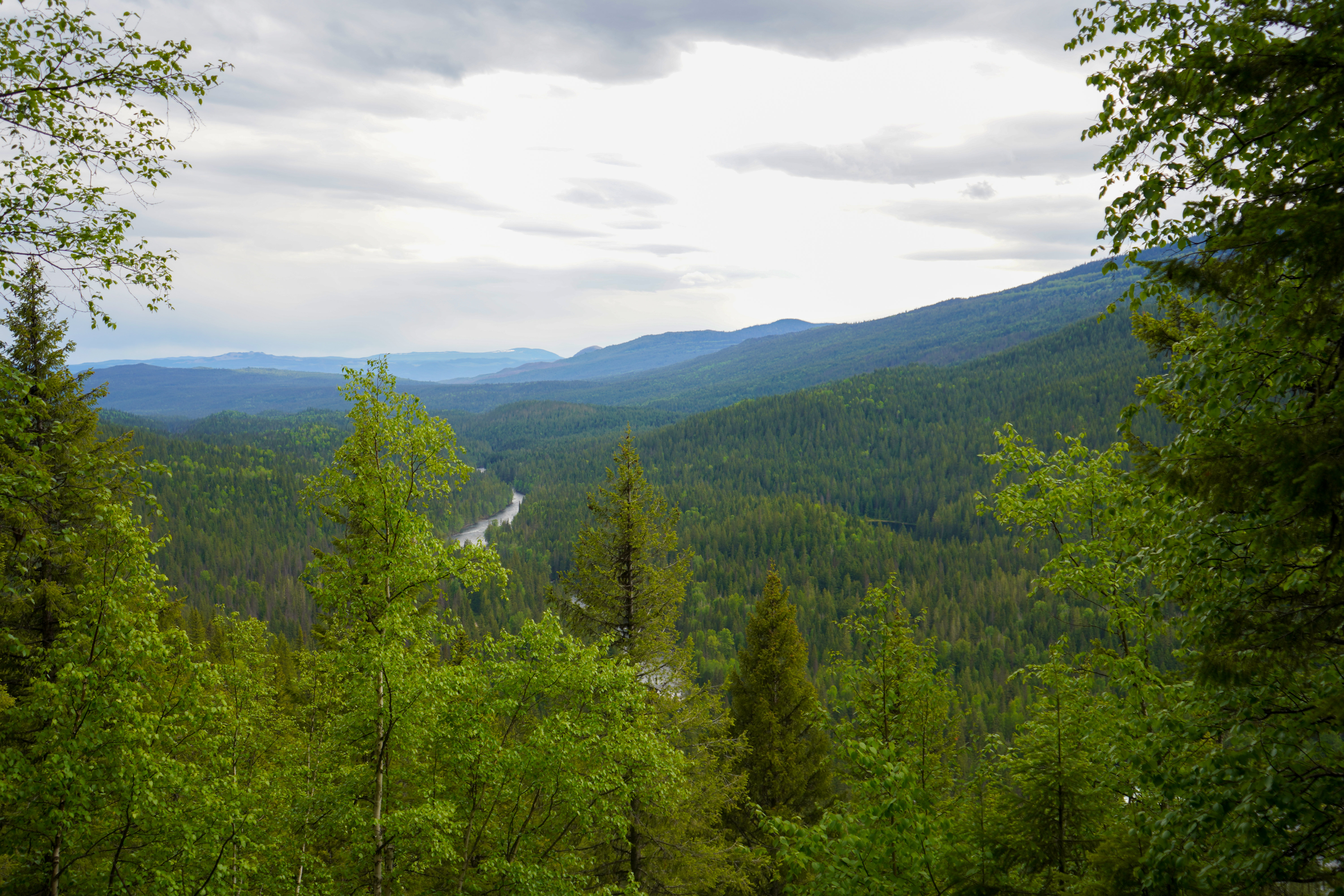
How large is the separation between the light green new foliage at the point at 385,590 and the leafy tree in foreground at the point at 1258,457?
994 centimetres

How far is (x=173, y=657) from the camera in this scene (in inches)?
436

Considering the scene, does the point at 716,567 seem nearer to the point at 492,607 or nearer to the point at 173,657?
the point at 492,607

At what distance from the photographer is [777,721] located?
81.4ft

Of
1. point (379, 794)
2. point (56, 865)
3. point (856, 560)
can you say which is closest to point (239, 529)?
point (856, 560)

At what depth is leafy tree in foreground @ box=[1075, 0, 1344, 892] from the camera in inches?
211

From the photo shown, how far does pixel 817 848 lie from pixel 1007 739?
8007 centimetres

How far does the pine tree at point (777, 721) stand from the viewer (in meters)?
24.3

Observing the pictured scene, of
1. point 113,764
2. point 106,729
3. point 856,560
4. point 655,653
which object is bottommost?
point 856,560

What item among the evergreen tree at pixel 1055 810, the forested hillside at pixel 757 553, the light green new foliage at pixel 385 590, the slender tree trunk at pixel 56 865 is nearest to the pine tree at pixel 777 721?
the light green new foliage at pixel 385 590

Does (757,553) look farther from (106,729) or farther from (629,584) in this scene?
(106,729)

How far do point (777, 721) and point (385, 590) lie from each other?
54.1ft

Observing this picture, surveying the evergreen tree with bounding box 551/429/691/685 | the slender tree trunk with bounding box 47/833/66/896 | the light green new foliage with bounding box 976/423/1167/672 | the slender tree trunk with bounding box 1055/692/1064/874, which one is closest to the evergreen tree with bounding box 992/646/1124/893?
the slender tree trunk with bounding box 1055/692/1064/874

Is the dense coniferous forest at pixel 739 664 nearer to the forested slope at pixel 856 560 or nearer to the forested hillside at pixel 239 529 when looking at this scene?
the forested slope at pixel 856 560

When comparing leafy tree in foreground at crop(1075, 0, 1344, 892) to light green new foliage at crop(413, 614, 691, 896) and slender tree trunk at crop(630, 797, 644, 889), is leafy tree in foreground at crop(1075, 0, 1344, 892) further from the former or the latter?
slender tree trunk at crop(630, 797, 644, 889)
